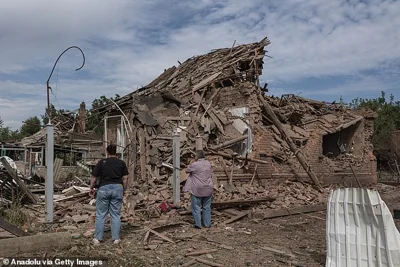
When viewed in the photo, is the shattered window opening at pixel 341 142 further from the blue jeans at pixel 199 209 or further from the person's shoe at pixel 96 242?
the person's shoe at pixel 96 242

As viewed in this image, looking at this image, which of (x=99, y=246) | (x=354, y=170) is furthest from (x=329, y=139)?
(x=99, y=246)

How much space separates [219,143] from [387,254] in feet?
28.5

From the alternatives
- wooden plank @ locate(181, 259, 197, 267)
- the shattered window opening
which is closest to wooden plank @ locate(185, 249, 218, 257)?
wooden plank @ locate(181, 259, 197, 267)

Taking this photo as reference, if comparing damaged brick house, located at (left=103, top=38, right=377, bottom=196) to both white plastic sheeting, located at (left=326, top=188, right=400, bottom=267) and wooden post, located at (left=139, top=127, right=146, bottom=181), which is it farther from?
white plastic sheeting, located at (left=326, top=188, right=400, bottom=267)

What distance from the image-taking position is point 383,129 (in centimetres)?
3272

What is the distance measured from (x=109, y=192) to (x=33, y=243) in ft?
4.47

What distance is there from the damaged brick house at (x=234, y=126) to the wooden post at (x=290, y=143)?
0.12ft

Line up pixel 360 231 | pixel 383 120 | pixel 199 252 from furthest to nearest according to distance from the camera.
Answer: pixel 383 120 → pixel 199 252 → pixel 360 231

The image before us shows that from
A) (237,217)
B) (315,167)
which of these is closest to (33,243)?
(237,217)

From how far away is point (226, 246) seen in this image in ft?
21.5

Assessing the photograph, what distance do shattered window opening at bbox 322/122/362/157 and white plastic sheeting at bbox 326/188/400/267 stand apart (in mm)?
13155

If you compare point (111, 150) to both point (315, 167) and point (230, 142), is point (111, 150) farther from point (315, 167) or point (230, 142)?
point (315, 167)

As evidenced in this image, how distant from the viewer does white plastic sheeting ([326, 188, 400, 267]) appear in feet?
13.9

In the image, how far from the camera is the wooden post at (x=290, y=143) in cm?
1309
